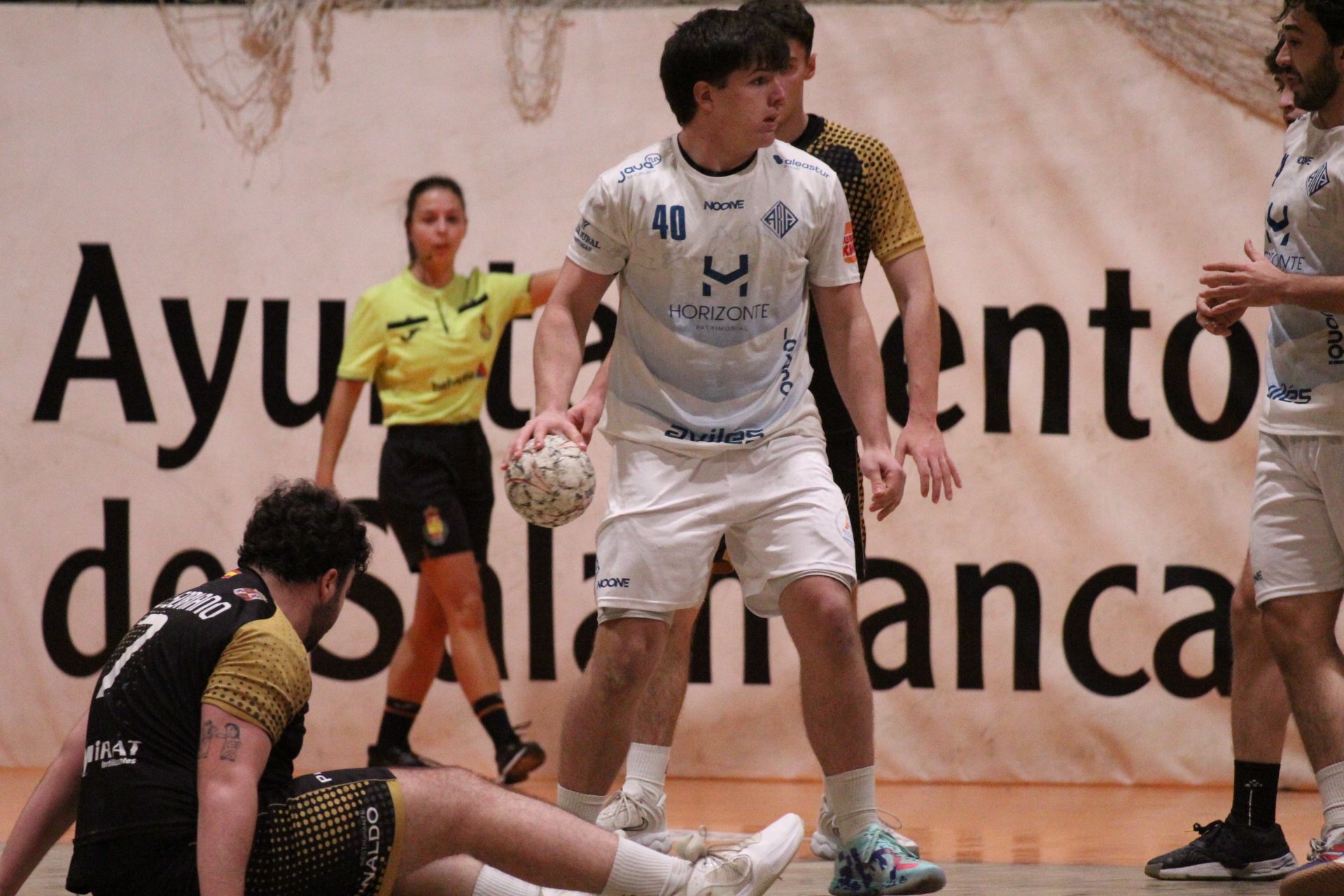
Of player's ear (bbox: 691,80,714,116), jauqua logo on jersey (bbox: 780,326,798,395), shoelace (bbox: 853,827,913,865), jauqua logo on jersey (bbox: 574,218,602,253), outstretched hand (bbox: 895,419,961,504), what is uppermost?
player's ear (bbox: 691,80,714,116)

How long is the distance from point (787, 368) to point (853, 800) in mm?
983

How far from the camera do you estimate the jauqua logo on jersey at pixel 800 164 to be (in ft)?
11.5

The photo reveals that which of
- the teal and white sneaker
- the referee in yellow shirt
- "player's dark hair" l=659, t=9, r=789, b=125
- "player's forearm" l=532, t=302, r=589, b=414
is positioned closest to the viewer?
the teal and white sneaker

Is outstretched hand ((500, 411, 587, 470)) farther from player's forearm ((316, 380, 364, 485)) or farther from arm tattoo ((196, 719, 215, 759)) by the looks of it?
player's forearm ((316, 380, 364, 485))

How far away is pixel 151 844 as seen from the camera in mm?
2574

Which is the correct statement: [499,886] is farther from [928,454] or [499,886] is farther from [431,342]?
[431,342]

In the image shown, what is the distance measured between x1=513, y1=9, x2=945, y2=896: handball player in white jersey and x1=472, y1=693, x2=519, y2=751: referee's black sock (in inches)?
79.0

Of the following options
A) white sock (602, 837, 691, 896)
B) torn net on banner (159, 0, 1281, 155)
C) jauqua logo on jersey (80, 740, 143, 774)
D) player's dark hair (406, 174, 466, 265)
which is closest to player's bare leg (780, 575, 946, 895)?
white sock (602, 837, 691, 896)

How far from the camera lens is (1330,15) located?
349 centimetres

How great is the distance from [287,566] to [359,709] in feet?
10.9

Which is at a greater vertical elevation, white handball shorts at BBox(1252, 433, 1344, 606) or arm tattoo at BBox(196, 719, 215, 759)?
white handball shorts at BBox(1252, 433, 1344, 606)

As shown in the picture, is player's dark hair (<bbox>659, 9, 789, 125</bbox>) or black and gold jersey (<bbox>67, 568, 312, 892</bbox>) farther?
player's dark hair (<bbox>659, 9, 789, 125</bbox>)

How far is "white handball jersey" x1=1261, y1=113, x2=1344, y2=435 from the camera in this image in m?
3.54

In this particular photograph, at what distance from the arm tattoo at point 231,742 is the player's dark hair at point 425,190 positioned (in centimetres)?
357
